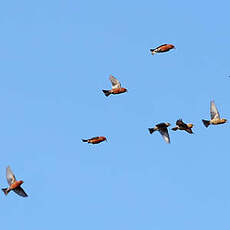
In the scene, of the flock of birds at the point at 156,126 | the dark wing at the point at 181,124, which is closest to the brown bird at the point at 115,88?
the flock of birds at the point at 156,126

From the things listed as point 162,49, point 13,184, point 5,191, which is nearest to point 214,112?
point 162,49

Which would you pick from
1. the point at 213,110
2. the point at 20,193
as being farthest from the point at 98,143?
the point at 213,110

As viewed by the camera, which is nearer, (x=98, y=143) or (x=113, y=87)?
(x=98, y=143)

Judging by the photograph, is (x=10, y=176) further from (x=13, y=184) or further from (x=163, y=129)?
(x=163, y=129)

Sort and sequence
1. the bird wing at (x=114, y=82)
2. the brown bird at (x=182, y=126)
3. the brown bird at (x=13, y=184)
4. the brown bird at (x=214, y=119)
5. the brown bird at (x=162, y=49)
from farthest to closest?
the brown bird at (x=214, y=119) → the bird wing at (x=114, y=82) → the brown bird at (x=182, y=126) → the brown bird at (x=162, y=49) → the brown bird at (x=13, y=184)

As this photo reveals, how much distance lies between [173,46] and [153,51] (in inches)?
85.7

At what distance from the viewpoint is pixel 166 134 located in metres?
80.0

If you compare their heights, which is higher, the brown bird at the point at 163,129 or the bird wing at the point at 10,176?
the brown bird at the point at 163,129

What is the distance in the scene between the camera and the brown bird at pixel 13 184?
73062 mm

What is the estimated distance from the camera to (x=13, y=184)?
73188mm

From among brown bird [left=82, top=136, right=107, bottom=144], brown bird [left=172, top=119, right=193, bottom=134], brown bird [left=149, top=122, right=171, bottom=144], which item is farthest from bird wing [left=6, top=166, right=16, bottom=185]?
brown bird [left=172, top=119, right=193, bottom=134]

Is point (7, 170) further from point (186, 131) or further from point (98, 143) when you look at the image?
point (186, 131)

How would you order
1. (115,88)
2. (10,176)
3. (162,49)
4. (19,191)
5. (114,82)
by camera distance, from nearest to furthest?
(19,191) < (10,176) < (162,49) < (115,88) < (114,82)

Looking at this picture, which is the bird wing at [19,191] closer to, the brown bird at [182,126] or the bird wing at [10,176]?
the bird wing at [10,176]
